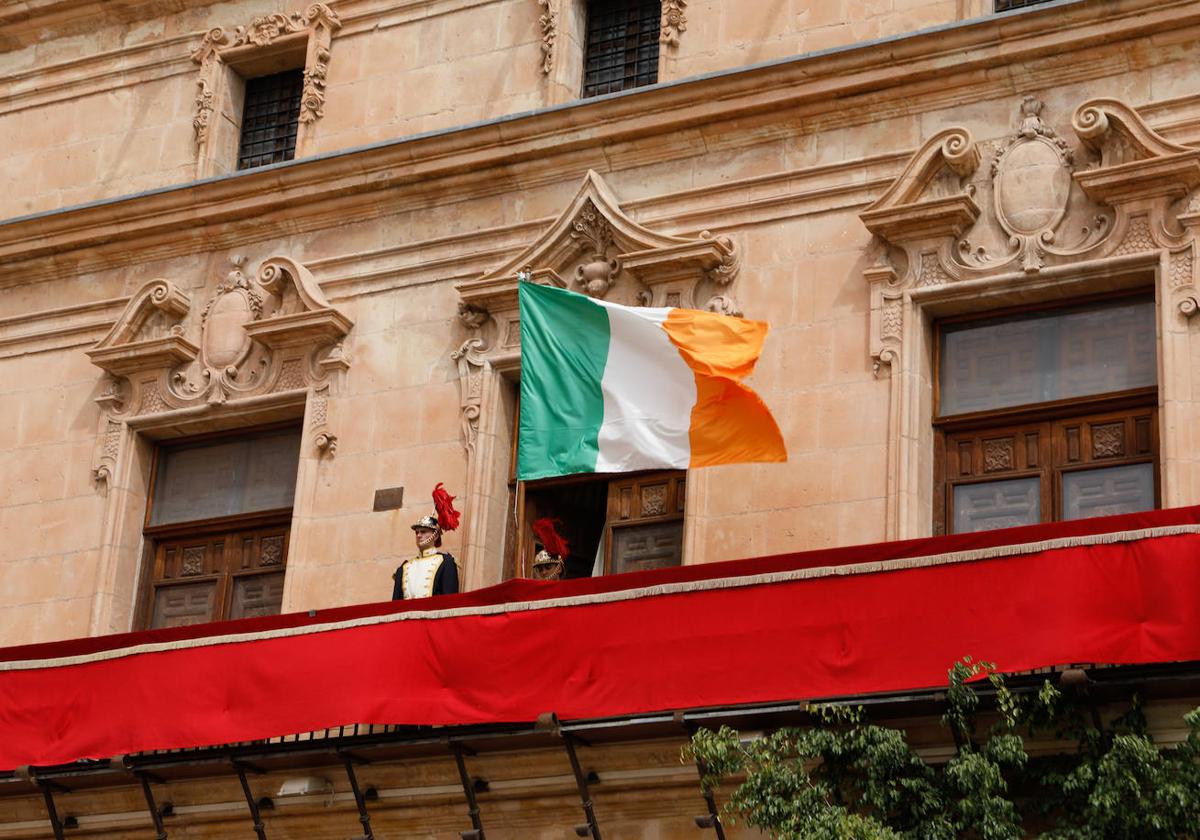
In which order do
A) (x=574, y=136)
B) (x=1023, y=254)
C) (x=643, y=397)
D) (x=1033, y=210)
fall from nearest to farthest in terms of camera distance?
1. (x=1023, y=254)
2. (x=1033, y=210)
3. (x=643, y=397)
4. (x=574, y=136)

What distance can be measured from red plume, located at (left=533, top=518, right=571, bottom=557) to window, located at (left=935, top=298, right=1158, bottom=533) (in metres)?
2.99

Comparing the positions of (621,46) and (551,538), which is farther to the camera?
(621,46)

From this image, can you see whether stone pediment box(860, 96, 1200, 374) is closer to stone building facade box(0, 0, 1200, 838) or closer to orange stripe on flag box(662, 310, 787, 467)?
stone building facade box(0, 0, 1200, 838)

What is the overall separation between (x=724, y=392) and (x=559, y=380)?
1394 millimetres

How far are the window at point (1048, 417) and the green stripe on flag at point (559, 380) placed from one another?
259cm

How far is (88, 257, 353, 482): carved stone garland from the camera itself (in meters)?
19.8

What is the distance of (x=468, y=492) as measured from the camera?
18.6m

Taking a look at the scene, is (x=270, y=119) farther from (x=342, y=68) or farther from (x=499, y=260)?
(x=499, y=260)

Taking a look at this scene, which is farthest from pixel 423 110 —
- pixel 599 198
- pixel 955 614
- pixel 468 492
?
pixel 955 614

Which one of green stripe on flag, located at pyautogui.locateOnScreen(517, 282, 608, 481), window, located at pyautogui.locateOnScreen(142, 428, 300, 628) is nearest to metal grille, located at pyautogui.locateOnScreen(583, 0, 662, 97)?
green stripe on flag, located at pyautogui.locateOnScreen(517, 282, 608, 481)

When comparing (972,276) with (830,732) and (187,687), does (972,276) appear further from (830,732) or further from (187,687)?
(187,687)

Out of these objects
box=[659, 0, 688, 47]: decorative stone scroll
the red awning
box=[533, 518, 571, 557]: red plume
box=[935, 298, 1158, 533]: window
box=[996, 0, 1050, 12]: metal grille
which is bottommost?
the red awning

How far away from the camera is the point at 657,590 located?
50.1 feet

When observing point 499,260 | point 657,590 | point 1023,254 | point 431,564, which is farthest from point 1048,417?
point 499,260
